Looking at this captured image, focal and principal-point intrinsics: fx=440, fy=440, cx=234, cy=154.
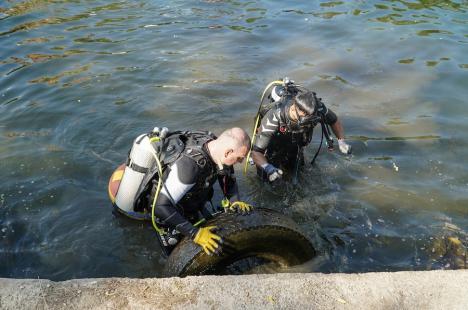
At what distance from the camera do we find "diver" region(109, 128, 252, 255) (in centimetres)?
389

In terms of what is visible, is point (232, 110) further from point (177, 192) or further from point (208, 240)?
point (208, 240)

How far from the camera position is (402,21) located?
11875 mm

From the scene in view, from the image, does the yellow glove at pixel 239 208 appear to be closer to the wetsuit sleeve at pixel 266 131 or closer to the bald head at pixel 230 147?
the bald head at pixel 230 147

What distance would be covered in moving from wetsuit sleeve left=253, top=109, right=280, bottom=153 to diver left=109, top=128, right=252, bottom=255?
3.08 ft

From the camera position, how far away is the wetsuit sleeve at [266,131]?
5.32 metres

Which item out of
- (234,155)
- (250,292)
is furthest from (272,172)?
(250,292)

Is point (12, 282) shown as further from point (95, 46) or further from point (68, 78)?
point (95, 46)

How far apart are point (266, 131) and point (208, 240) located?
199 cm

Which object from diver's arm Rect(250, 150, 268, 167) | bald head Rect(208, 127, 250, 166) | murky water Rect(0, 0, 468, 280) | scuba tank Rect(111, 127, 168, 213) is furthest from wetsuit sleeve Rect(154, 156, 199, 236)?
diver's arm Rect(250, 150, 268, 167)

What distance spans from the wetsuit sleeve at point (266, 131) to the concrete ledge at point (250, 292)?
2.18 meters

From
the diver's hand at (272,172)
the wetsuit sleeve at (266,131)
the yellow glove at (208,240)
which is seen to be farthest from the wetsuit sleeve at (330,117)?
the yellow glove at (208,240)

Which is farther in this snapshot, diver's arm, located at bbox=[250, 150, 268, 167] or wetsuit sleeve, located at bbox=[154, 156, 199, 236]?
diver's arm, located at bbox=[250, 150, 268, 167]

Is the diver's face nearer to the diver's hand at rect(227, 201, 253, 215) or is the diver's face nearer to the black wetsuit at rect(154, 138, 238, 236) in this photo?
the black wetsuit at rect(154, 138, 238, 236)

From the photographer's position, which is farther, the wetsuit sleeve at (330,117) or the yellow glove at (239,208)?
the wetsuit sleeve at (330,117)
